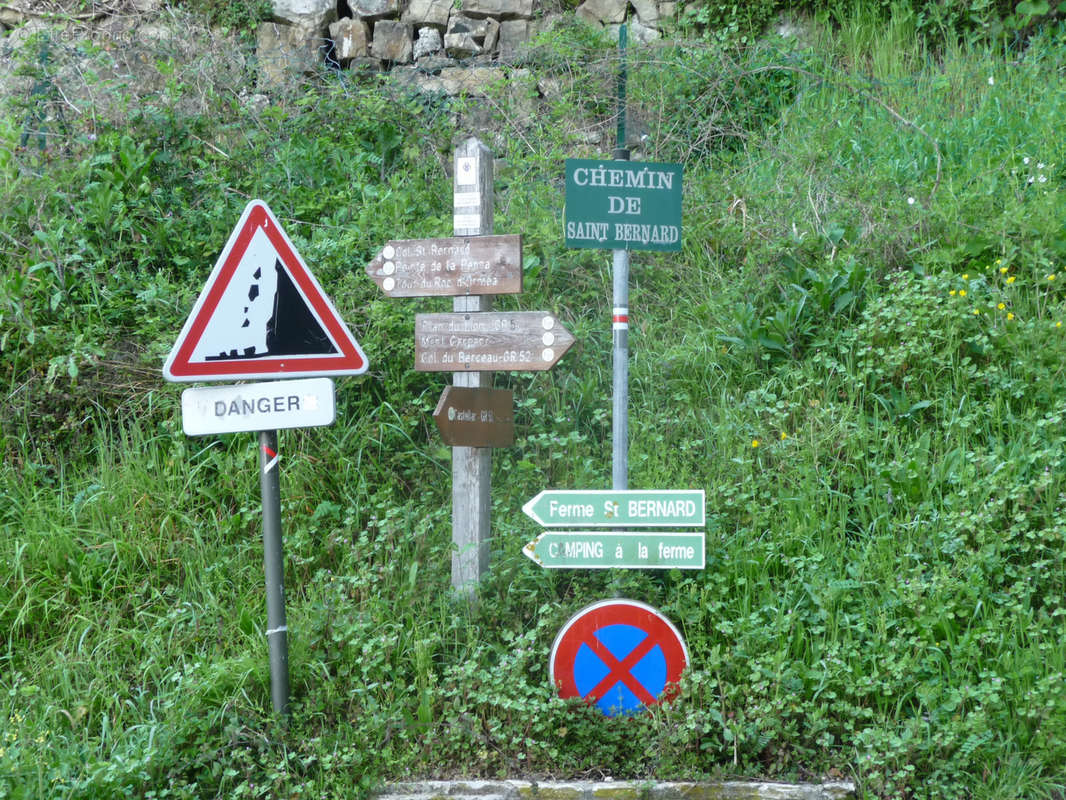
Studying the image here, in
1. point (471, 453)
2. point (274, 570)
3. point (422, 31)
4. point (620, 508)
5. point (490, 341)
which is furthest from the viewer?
point (422, 31)

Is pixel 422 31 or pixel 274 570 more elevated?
pixel 422 31

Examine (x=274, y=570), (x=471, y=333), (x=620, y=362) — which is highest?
(x=471, y=333)

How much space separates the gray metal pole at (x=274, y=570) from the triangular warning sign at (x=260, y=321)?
0.30 meters

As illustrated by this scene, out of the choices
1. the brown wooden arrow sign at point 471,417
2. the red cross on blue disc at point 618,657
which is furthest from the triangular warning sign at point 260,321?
the red cross on blue disc at point 618,657

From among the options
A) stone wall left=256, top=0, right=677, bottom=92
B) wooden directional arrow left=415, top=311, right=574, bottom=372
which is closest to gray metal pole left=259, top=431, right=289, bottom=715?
wooden directional arrow left=415, top=311, right=574, bottom=372

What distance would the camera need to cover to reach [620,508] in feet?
11.6

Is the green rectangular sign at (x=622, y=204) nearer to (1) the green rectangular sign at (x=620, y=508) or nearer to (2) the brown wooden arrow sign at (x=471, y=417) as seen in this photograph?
(2) the brown wooden arrow sign at (x=471, y=417)

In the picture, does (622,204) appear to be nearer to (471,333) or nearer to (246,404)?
(471,333)

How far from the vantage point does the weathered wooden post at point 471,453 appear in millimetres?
4047

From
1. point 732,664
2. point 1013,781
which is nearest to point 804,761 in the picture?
point 732,664

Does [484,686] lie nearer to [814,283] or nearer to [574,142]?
[814,283]

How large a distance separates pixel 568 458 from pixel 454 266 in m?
1.19

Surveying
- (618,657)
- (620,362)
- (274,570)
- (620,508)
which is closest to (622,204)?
(620,362)

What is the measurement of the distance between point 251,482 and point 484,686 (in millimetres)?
1747
